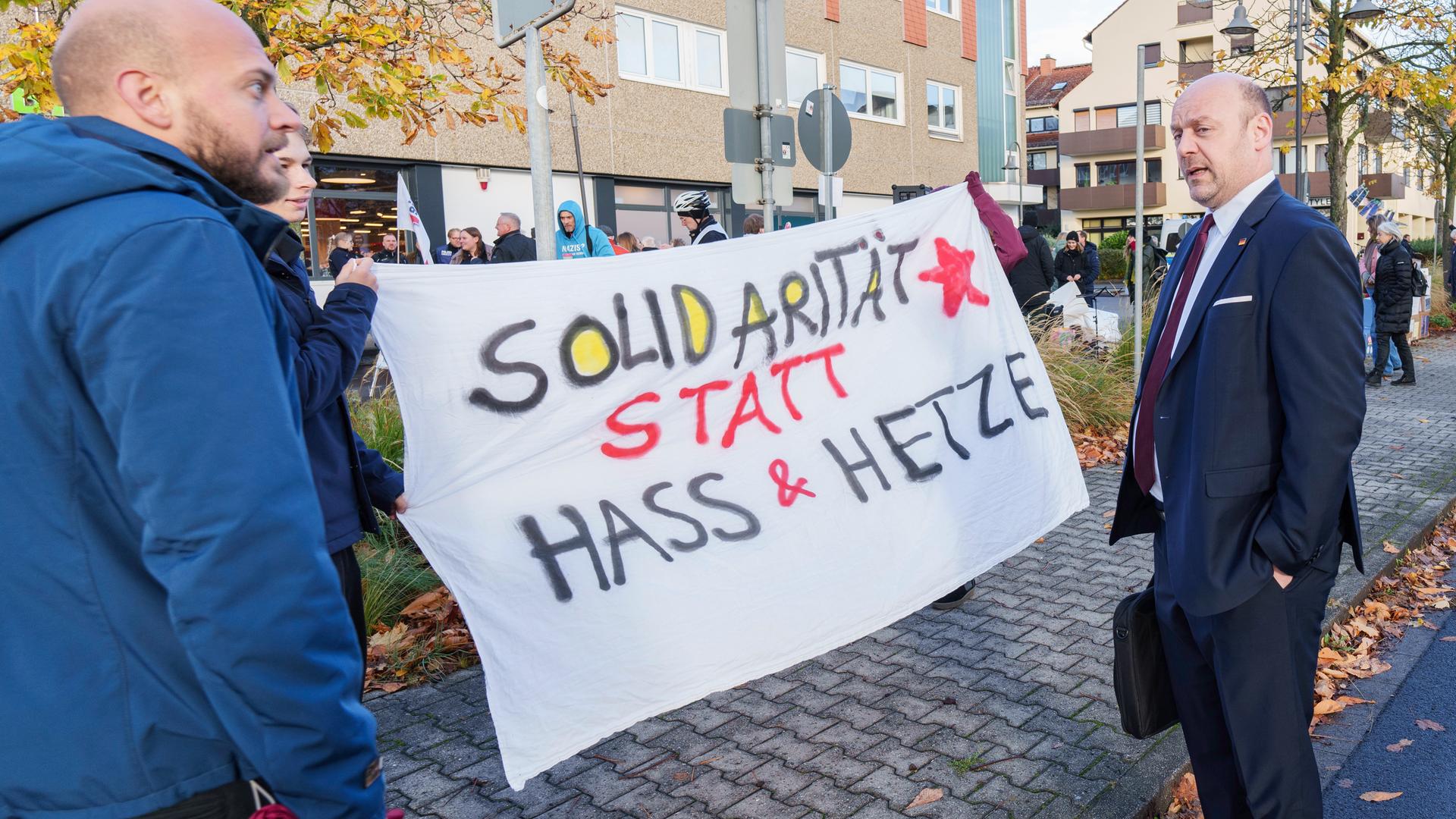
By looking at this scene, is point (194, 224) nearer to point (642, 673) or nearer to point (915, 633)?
point (642, 673)

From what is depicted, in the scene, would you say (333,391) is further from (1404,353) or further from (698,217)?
(1404,353)

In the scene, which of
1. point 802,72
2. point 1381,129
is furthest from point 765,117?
point 1381,129

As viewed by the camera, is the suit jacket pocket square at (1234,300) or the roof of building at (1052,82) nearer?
the suit jacket pocket square at (1234,300)

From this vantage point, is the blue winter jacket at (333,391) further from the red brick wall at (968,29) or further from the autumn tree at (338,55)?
the red brick wall at (968,29)

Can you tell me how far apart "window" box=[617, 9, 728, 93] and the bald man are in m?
20.2

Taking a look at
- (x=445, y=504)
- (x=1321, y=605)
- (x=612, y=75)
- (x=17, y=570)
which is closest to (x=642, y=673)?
(x=445, y=504)

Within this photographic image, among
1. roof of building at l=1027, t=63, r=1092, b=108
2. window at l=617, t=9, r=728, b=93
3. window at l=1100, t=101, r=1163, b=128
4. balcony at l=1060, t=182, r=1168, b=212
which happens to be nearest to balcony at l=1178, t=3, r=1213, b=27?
window at l=1100, t=101, r=1163, b=128

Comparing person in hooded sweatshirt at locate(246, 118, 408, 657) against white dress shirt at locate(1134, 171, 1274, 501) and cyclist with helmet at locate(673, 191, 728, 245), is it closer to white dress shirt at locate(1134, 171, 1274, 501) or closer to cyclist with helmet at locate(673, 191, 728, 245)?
white dress shirt at locate(1134, 171, 1274, 501)

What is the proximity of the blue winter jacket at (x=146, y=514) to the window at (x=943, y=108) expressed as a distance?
29.7 metres

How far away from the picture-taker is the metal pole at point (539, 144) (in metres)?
4.68

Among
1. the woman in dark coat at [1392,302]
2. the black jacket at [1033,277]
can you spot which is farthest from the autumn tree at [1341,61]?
the black jacket at [1033,277]

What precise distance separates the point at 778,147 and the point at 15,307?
6.64 metres

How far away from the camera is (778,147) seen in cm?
749

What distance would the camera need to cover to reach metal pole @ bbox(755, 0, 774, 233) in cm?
693
